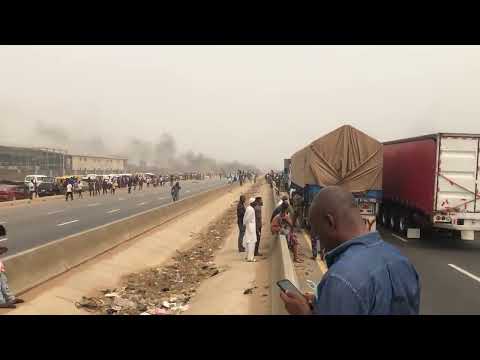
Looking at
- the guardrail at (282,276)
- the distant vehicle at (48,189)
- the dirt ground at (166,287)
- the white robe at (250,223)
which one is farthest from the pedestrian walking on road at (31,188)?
the guardrail at (282,276)

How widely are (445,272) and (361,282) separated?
32.0 feet

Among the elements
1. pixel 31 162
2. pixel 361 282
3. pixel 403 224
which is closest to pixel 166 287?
pixel 403 224

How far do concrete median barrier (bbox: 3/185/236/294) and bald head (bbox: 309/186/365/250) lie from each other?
7.82 m

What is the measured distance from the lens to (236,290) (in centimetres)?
962

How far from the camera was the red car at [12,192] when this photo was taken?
30.1 metres

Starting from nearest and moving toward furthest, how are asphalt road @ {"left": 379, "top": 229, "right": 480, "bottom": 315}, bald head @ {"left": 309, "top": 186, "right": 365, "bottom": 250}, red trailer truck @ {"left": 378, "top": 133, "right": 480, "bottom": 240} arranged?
bald head @ {"left": 309, "top": 186, "right": 365, "bottom": 250}, asphalt road @ {"left": 379, "top": 229, "right": 480, "bottom": 315}, red trailer truck @ {"left": 378, "top": 133, "right": 480, "bottom": 240}

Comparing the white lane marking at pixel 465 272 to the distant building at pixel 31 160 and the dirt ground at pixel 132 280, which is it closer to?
the dirt ground at pixel 132 280

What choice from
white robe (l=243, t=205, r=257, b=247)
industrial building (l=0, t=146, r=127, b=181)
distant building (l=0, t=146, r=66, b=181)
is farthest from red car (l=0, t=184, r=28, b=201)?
distant building (l=0, t=146, r=66, b=181)

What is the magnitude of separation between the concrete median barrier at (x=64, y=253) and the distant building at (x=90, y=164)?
249ft

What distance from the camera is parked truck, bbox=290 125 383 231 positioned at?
14.8 metres
